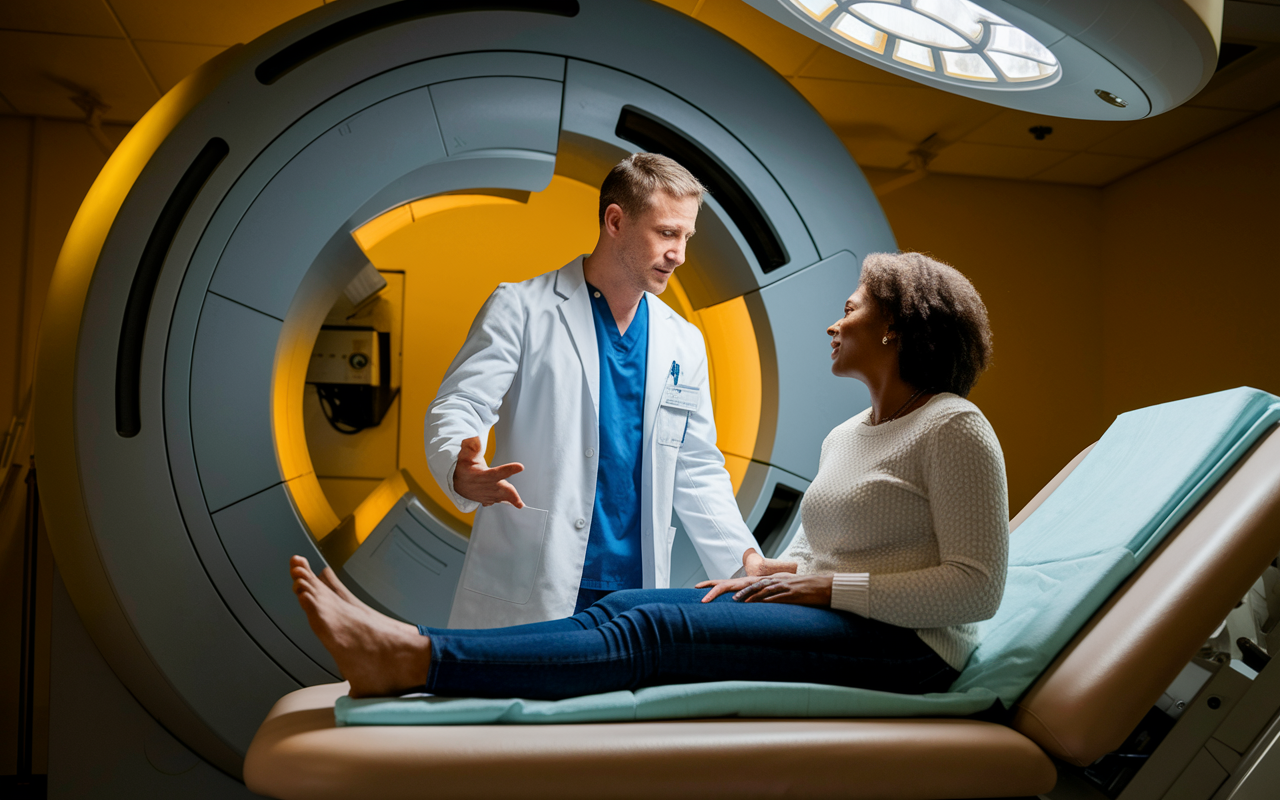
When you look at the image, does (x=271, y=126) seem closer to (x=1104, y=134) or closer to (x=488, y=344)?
(x=488, y=344)

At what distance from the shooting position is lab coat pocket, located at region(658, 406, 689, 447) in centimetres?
171

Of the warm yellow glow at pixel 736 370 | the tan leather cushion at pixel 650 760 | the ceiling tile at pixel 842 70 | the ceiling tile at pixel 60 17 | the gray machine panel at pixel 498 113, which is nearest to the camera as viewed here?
the tan leather cushion at pixel 650 760

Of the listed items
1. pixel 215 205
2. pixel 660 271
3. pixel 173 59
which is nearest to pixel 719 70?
pixel 660 271

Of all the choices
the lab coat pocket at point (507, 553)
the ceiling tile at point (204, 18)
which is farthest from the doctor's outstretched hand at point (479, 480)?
the ceiling tile at point (204, 18)

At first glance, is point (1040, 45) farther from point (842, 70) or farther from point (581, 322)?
point (842, 70)

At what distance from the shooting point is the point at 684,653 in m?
1.01

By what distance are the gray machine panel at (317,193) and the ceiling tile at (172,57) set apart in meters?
1.43

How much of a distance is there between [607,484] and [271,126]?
917mm

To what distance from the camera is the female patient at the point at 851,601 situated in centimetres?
94

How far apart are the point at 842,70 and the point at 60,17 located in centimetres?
239

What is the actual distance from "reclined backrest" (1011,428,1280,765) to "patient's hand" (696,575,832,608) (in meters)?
0.26

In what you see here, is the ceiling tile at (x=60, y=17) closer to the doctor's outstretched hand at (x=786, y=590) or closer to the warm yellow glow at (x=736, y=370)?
the warm yellow glow at (x=736, y=370)

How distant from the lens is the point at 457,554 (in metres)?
1.76

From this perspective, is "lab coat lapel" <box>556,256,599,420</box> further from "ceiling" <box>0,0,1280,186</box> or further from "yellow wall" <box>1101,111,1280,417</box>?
"yellow wall" <box>1101,111,1280,417</box>
